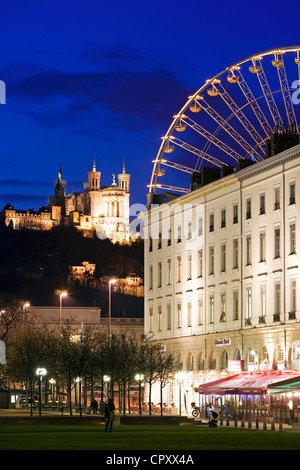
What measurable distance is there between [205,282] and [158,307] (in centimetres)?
1472

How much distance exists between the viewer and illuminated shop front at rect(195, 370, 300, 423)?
76.2 meters

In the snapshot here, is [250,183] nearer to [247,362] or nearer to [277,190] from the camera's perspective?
[277,190]

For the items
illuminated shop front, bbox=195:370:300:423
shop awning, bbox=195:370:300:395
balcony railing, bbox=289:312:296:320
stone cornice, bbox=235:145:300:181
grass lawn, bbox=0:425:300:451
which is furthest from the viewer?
stone cornice, bbox=235:145:300:181

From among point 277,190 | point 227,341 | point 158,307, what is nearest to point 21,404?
point 158,307

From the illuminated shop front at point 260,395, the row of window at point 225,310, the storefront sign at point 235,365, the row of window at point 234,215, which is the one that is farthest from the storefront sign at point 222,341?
the row of window at point 234,215

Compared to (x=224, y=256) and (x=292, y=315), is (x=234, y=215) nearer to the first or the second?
(x=224, y=256)

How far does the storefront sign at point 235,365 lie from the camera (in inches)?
3661

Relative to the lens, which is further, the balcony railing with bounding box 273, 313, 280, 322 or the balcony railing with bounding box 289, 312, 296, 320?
the balcony railing with bounding box 273, 313, 280, 322

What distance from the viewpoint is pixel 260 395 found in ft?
275

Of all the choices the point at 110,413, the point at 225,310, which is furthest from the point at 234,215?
the point at 110,413

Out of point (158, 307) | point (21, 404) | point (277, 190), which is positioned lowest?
point (21, 404)

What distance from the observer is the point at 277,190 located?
91062mm

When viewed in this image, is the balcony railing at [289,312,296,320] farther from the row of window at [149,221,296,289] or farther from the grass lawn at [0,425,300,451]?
the grass lawn at [0,425,300,451]

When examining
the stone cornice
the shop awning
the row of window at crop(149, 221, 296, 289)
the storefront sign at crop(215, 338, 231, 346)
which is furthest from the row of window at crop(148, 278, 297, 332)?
the stone cornice
